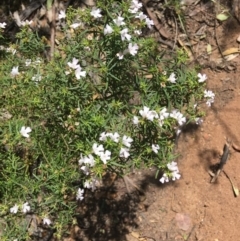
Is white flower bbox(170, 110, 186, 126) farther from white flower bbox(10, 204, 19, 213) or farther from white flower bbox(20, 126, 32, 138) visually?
white flower bbox(10, 204, 19, 213)

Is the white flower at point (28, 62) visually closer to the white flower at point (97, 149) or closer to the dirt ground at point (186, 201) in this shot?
the white flower at point (97, 149)

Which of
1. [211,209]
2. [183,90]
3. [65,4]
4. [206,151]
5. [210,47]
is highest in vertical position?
[183,90]

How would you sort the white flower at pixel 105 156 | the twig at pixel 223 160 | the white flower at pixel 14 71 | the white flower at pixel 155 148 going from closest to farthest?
the white flower at pixel 105 156 → the white flower at pixel 155 148 → the white flower at pixel 14 71 → the twig at pixel 223 160

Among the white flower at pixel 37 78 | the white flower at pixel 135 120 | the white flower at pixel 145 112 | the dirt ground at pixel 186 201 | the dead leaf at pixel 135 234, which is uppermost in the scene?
the white flower at pixel 37 78

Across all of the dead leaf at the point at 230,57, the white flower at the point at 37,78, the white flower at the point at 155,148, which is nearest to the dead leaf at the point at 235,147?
the dead leaf at the point at 230,57

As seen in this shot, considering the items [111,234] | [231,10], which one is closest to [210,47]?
[231,10]

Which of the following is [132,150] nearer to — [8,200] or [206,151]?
[8,200]

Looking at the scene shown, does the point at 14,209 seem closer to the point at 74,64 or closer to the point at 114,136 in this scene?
the point at 114,136
